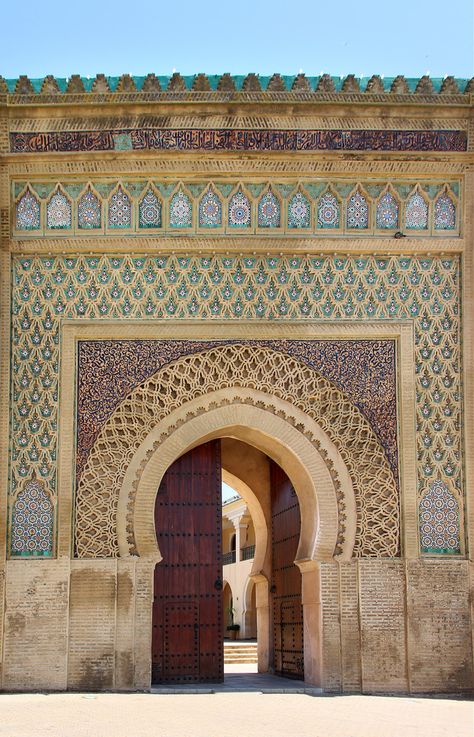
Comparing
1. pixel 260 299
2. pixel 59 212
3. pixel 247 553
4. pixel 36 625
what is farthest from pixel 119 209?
pixel 247 553

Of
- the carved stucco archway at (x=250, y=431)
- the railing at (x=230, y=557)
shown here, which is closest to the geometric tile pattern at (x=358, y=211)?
the carved stucco archway at (x=250, y=431)

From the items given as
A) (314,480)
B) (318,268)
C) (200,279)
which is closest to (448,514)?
(314,480)

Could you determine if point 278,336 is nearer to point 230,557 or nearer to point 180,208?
point 180,208

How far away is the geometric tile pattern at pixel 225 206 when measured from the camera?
8523 mm

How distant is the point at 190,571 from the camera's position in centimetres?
881

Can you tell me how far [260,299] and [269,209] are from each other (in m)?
0.78

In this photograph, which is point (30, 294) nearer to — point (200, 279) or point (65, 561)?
point (200, 279)

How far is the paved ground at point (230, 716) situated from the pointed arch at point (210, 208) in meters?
3.81

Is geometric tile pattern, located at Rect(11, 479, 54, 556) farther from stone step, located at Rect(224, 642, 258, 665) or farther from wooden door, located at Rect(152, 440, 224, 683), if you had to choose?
stone step, located at Rect(224, 642, 258, 665)

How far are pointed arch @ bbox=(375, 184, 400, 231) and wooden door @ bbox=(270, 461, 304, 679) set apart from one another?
2565mm

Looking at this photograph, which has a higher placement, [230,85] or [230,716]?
[230,85]

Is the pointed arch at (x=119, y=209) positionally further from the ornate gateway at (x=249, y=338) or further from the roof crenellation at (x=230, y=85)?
the roof crenellation at (x=230, y=85)

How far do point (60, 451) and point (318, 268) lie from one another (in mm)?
2604

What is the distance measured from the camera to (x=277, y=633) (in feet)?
32.5
